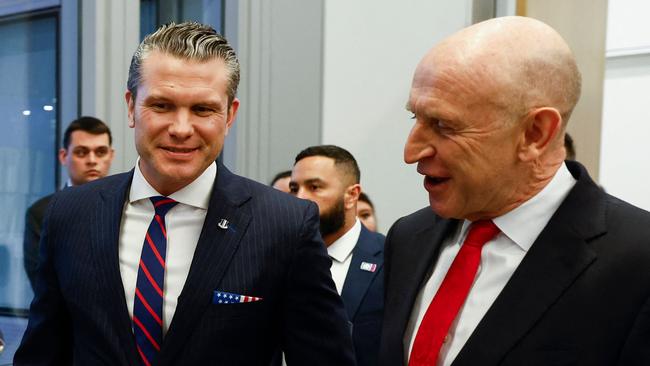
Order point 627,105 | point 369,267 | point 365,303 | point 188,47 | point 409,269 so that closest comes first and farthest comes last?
point 409,269 < point 188,47 < point 365,303 < point 369,267 < point 627,105

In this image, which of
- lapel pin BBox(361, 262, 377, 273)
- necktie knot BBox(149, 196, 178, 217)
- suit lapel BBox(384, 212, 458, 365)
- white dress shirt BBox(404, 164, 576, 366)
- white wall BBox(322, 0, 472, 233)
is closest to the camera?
white dress shirt BBox(404, 164, 576, 366)

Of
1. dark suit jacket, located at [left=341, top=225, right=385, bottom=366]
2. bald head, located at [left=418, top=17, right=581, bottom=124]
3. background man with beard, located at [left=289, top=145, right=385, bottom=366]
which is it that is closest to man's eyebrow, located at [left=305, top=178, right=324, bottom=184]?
background man with beard, located at [left=289, top=145, right=385, bottom=366]

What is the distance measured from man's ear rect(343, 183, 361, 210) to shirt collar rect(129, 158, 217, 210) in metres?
1.80

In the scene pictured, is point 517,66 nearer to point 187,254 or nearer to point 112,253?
point 187,254

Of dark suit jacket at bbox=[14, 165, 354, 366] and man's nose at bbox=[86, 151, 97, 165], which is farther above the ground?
man's nose at bbox=[86, 151, 97, 165]

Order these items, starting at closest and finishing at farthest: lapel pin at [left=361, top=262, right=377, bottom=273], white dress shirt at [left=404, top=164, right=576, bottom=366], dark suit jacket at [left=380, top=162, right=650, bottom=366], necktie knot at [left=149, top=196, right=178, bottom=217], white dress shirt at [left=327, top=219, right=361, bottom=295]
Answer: dark suit jacket at [left=380, top=162, right=650, bottom=366], white dress shirt at [left=404, top=164, right=576, bottom=366], necktie knot at [left=149, top=196, right=178, bottom=217], lapel pin at [left=361, top=262, right=377, bottom=273], white dress shirt at [left=327, top=219, right=361, bottom=295]

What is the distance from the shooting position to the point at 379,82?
17.5 feet

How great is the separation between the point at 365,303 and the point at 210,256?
133 cm

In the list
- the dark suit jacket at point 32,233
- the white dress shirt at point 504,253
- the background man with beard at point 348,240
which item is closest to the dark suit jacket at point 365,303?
the background man with beard at point 348,240

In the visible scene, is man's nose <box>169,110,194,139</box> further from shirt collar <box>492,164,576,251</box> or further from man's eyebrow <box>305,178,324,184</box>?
man's eyebrow <box>305,178,324,184</box>

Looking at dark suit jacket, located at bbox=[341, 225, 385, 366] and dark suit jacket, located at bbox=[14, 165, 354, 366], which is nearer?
dark suit jacket, located at bbox=[14, 165, 354, 366]

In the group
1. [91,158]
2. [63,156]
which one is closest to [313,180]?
[91,158]

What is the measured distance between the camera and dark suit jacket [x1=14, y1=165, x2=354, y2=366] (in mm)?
1648

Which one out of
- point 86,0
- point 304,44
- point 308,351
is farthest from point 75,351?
point 304,44
